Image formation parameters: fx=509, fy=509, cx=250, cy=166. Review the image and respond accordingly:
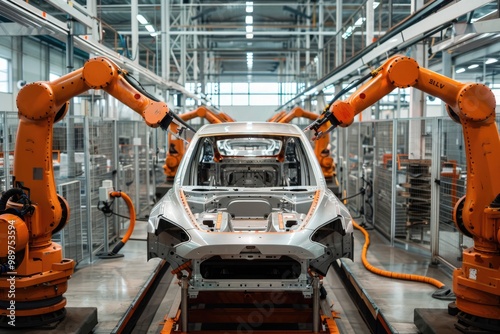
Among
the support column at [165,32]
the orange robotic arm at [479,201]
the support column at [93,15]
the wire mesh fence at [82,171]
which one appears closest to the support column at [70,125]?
the wire mesh fence at [82,171]

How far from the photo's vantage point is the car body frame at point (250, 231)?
12.2ft

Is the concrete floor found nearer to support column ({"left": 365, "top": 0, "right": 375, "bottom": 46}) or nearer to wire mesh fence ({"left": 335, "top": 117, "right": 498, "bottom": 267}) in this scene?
wire mesh fence ({"left": 335, "top": 117, "right": 498, "bottom": 267})

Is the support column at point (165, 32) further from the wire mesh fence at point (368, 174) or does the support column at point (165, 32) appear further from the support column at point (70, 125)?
the support column at point (70, 125)

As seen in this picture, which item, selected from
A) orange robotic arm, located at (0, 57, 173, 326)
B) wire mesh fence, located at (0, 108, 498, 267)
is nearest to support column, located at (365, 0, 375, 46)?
wire mesh fence, located at (0, 108, 498, 267)

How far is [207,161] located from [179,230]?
8.39 feet

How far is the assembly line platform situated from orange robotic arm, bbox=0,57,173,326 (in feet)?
2.15

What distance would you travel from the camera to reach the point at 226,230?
3.97 m

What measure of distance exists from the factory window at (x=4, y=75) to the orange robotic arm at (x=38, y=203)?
13357mm

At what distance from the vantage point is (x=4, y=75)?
1599cm

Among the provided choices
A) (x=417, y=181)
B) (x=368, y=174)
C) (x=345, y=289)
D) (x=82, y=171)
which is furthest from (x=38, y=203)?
(x=368, y=174)

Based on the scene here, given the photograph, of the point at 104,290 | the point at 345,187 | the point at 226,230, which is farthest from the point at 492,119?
the point at 345,187

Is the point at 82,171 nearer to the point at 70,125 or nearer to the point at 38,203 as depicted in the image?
the point at 70,125

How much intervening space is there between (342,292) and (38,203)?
391 centimetres

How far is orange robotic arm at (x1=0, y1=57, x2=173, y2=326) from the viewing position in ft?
12.4
